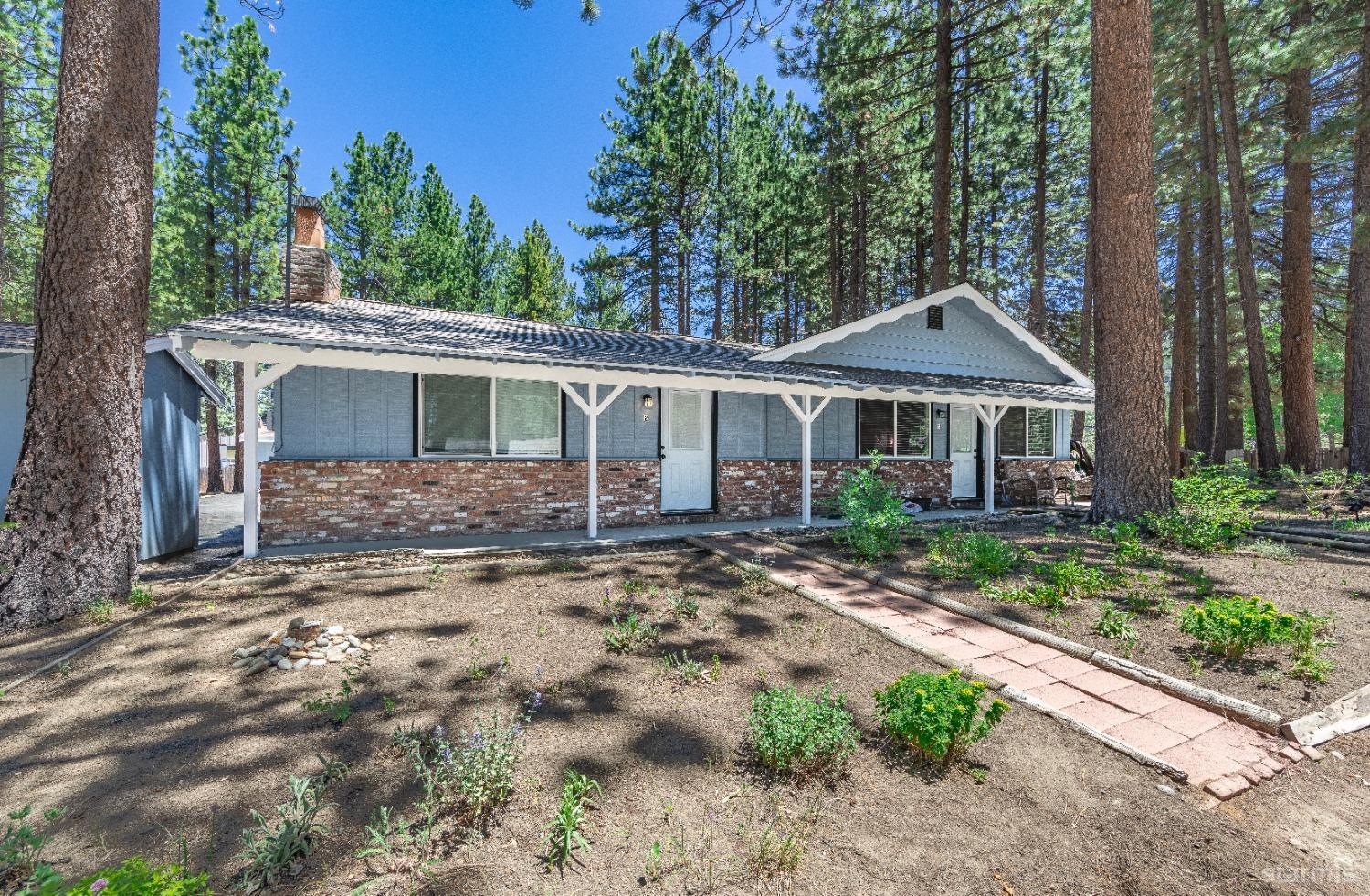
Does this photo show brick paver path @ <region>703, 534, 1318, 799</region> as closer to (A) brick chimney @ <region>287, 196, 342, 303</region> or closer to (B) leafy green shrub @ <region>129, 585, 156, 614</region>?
(B) leafy green shrub @ <region>129, 585, 156, 614</region>

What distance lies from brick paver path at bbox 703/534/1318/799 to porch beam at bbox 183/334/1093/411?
392 cm

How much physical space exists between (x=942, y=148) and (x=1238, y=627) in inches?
468

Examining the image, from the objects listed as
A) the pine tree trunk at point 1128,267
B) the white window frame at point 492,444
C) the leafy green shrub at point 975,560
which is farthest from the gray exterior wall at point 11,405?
the pine tree trunk at point 1128,267

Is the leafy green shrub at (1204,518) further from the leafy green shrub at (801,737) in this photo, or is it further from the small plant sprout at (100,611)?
the small plant sprout at (100,611)

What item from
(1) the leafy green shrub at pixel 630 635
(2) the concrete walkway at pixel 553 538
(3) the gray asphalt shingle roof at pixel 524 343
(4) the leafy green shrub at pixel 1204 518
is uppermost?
(3) the gray asphalt shingle roof at pixel 524 343

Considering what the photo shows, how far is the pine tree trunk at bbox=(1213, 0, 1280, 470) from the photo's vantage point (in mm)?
10734

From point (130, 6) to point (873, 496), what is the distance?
8518 millimetres

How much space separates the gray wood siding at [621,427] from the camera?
8.66 metres

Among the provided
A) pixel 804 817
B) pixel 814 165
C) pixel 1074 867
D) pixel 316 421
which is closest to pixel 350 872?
pixel 804 817

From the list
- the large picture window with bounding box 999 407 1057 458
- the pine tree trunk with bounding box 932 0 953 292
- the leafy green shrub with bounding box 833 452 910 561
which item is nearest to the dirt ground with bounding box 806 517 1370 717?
the leafy green shrub with bounding box 833 452 910 561

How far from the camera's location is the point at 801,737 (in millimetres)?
2580

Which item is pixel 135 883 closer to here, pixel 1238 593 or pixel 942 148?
pixel 1238 593

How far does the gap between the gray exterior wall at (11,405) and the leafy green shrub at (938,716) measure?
32.5ft

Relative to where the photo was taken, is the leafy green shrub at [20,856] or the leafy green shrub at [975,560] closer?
the leafy green shrub at [20,856]
